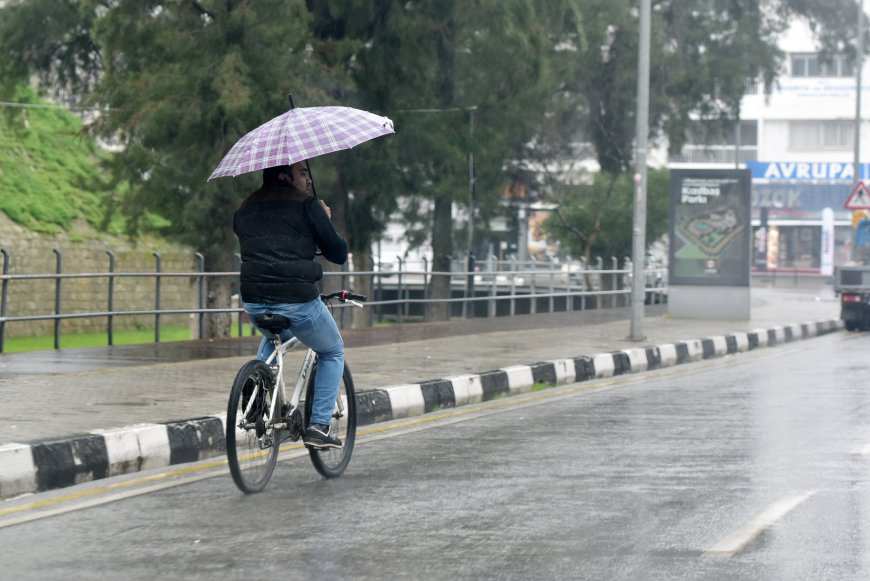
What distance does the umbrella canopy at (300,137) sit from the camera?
26.2 ft

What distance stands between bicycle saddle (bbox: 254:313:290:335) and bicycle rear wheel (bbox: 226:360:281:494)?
24 cm

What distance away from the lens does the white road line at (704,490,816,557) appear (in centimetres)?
627

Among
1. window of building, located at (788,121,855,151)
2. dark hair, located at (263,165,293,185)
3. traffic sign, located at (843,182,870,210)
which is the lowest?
dark hair, located at (263,165,293,185)

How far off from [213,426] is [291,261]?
231cm

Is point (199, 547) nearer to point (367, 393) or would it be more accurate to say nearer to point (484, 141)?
point (367, 393)

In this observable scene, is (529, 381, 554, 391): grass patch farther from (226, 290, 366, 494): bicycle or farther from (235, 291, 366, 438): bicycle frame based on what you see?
(235, 291, 366, 438): bicycle frame

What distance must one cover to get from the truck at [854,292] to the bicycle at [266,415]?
1932cm

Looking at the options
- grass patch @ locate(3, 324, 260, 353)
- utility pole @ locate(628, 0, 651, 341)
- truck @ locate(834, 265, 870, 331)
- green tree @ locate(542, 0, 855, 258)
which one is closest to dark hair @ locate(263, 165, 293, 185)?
utility pole @ locate(628, 0, 651, 341)

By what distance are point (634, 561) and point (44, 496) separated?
343cm

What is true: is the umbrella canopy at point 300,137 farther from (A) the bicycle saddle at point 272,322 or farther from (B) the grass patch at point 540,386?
(B) the grass patch at point 540,386

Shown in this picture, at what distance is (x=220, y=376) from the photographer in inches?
524

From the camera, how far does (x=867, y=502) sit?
752 cm

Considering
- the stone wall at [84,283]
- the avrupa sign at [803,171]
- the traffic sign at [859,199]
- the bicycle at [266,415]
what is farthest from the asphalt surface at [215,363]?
the avrupa sign at [803,171]

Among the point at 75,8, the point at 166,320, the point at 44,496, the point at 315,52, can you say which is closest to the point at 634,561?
the point at 44,496
